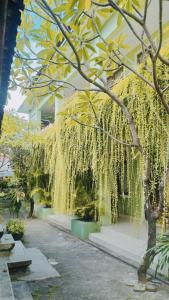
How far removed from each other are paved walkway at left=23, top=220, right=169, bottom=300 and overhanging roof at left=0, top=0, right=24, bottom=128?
10.2 feet

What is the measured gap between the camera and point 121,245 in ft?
17.3

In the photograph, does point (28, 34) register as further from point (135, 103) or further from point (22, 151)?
point (22, 151)

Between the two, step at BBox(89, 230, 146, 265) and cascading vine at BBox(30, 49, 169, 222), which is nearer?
cascading vine at BBox(30, 49, 169, 222)

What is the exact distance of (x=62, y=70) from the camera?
117 inches

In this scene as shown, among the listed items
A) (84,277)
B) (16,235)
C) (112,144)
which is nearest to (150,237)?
(84,277)

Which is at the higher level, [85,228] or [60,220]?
[85,228]

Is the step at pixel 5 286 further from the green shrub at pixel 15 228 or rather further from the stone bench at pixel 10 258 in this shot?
the green shrub at pixel 15 228

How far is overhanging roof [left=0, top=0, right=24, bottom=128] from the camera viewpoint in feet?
3.19

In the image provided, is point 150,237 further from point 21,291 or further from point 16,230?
point 16,230

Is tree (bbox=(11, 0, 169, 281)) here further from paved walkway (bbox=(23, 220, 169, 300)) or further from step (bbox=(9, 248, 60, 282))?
step (bbox=(9, 248, 60, 282))


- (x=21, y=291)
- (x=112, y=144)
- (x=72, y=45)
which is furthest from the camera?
(x=112, y=144)

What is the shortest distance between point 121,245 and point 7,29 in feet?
16.1

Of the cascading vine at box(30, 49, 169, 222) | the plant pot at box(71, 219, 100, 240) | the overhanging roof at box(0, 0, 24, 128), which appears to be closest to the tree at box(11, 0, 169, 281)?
the cascading vine at box(30, 49, 169, 222)

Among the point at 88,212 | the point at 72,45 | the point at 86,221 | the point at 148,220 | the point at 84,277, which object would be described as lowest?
the point at 84,277
